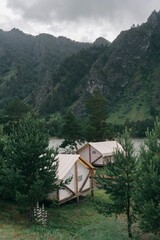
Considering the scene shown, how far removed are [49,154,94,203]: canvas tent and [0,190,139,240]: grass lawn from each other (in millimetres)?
1194

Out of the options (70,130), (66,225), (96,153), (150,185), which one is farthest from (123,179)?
(70,130)

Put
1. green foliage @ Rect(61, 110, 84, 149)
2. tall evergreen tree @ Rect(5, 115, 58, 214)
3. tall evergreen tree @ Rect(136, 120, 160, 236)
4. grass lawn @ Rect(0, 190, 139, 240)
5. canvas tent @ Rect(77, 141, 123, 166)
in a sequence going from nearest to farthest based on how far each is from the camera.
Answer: tall evergreen tree @ Rect(136, 120, 160, 236)
grass lawn @ Rect(0, 190, 139, 240)
tall evergreen tree @ Rect(5, 115, 58, 214)
canvas tent @ Rect(77, 141, 123, 166)
green foliage @ Rect(61, 110, 84, 149)

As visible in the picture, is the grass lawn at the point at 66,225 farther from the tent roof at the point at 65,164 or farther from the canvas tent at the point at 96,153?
the canvas tent at the point at 96,153

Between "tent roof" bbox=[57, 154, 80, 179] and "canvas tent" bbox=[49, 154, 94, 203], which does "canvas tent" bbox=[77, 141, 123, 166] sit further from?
"tent roof" bbox=[57, 154, 80, 179]

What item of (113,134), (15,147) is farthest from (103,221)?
(113,134)

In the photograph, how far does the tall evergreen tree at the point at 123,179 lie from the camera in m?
28.3

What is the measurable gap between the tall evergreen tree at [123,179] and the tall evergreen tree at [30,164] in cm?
491

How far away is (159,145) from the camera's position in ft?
88.0

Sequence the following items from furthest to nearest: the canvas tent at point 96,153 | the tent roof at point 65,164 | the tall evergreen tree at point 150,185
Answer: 1. the canvas tent at point 96,153
2. the tent roof at point 65,164
3. the tall evergreen tree at point 150,185

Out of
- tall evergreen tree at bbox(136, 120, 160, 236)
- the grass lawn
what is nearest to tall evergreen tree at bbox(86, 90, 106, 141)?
the grass lawn

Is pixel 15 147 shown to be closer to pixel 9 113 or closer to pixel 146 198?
pixel 146 198

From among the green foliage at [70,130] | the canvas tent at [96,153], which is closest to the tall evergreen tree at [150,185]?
the canvas tent at [96,153]

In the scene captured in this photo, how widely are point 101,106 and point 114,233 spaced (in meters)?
51.0

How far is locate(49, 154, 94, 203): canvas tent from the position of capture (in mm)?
37156
